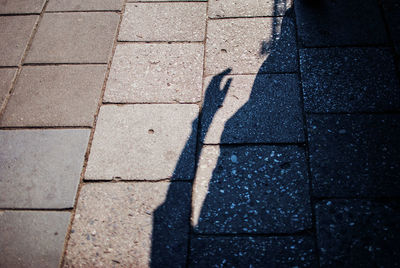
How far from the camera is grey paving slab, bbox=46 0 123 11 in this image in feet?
12.5

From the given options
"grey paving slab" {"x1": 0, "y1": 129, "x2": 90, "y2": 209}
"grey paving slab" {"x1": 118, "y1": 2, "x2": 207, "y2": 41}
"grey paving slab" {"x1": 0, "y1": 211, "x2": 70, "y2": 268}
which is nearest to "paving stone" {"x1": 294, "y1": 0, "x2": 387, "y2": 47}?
"grey paving slab" {"x1": 118, "y1": 2, "x2": 207, "y2": 41}

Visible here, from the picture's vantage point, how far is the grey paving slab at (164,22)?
137 inches

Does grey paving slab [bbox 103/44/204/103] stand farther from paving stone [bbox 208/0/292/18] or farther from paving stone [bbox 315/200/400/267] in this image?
paving stone [bbox 315/200/400/267]

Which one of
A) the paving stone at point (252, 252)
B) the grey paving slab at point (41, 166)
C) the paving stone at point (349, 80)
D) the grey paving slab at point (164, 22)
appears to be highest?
the grey paving slab at point (164, 22)

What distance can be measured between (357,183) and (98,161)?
2.03 metres

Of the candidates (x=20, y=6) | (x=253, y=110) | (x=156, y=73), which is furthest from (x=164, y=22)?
(x=20, y=6)

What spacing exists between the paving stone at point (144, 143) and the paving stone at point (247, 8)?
1374mm

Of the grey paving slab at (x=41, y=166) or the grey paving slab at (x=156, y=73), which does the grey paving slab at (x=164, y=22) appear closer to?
the grey paving slab at (x=156, y=73)

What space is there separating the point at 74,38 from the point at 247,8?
6.40 ft

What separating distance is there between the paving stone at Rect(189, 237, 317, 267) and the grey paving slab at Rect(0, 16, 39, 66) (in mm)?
2734

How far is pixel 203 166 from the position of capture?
2.57 meters

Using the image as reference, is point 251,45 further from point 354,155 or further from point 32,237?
point 32,237

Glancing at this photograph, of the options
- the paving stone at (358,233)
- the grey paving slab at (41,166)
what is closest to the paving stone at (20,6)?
the grey paving slab at (41,166)

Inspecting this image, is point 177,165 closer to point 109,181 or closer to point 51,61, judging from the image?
point 109,181
